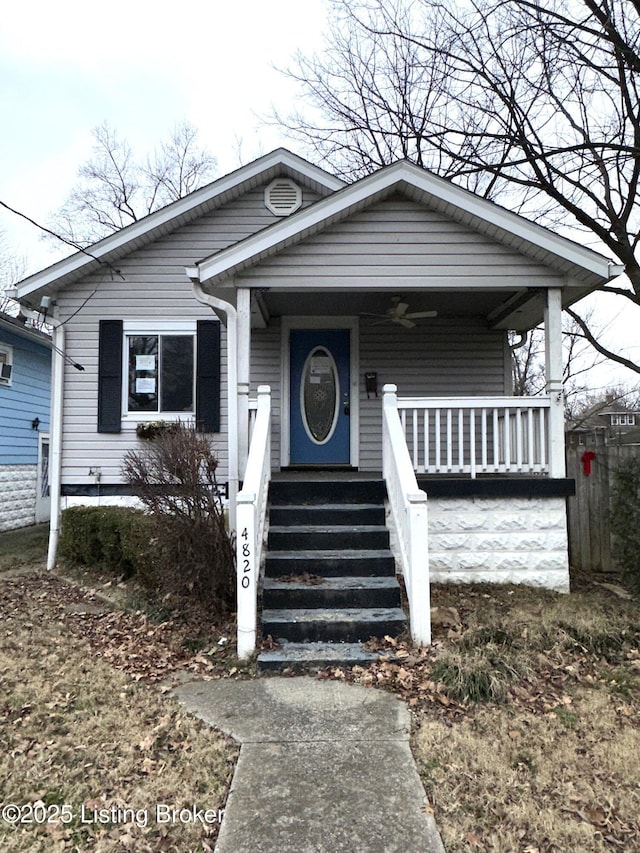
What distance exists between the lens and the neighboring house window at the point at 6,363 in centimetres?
1129

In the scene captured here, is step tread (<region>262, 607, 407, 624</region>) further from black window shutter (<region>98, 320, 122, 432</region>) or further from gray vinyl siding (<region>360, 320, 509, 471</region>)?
black window shutter (<region>98, 320, 122, 432</region>)

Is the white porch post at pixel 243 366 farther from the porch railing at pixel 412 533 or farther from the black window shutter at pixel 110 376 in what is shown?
the black window shutter at pixel 110 376

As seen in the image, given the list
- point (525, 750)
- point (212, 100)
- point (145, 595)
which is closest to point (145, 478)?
point (145, 595)

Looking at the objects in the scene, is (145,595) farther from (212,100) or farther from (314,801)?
(212,100)

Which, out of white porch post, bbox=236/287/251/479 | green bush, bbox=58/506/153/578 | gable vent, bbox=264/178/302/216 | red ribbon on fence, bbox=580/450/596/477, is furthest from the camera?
gable vent, bbox=264/178/302/216

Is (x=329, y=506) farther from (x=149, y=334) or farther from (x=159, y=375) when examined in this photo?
(x=149, y=334)

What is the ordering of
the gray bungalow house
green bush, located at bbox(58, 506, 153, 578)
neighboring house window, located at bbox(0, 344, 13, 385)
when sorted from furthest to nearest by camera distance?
neighboring house window, located at bbox(0, 344, 13, 385)
green bush, located at bbox(58, 506, 153, 578)
the gray bungalow house

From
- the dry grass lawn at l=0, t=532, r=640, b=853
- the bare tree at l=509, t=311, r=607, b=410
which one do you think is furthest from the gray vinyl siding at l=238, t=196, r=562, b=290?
the bare tree at l=509, t=311, r=607, b=410

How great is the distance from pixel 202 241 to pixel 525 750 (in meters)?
7.62

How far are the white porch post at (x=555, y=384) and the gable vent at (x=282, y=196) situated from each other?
13.8 feet

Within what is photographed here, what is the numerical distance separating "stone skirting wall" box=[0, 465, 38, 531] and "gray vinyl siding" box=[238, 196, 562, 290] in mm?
8115

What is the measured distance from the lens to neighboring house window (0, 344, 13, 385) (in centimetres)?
1129

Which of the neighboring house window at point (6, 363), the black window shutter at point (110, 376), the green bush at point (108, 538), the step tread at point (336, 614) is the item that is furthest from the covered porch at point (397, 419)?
the neighboring house window at point (6, 363)

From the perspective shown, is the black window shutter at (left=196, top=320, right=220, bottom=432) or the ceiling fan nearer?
the ceiling fan
